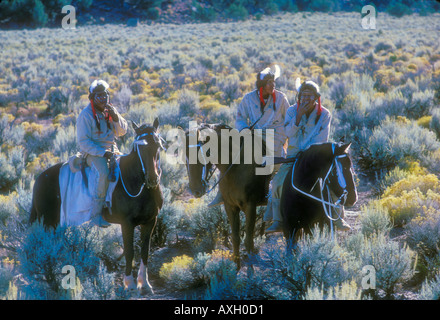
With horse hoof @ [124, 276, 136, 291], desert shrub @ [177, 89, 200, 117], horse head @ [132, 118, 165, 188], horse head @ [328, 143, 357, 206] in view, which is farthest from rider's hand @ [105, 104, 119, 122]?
desert shrub @ [177, 89, 200, 117]

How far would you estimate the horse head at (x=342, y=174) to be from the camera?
16.4 feet

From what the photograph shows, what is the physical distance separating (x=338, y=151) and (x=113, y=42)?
127ft

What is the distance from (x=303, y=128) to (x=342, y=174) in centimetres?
106

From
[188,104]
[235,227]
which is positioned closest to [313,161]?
[235,227]

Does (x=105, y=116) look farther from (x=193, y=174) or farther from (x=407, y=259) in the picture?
(x=407, y=259)

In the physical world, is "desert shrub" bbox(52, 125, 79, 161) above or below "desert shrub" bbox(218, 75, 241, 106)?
below

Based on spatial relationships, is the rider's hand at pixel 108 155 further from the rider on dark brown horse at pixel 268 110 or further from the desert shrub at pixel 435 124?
the desert shrub at pixel 435 124

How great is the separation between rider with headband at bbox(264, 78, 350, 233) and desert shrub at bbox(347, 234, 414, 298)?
473mm

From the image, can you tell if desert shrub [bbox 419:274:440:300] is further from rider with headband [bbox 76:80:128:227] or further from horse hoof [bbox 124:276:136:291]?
rider with headband [bbox 76:80:128:227]

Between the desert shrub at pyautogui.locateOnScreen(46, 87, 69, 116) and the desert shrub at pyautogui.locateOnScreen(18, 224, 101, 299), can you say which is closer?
the desert shrub at pyautogui.locateOnScreen(18, 224, 101, 299)

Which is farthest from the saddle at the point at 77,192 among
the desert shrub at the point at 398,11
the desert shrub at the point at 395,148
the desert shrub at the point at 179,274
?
the desert shrub at the point at 398,11

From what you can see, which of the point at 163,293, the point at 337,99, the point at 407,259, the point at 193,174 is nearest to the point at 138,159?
the point at 193,174

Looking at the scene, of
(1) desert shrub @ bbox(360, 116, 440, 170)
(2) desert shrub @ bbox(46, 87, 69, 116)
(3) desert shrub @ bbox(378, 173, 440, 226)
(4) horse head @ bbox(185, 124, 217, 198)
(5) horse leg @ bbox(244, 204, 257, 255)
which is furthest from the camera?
(2) desert shrub @ bbox(46, 87, 69, 116)

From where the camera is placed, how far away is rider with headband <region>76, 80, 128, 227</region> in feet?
19.7
